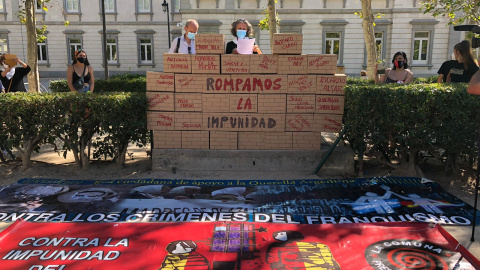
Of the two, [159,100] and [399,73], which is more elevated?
[399,73]

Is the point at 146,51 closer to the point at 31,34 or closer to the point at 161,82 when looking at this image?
the point at 31,34

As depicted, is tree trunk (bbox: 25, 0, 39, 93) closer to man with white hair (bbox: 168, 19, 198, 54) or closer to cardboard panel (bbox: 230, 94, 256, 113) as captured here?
man with white hair (bbox: 168, 19, 198, 54)

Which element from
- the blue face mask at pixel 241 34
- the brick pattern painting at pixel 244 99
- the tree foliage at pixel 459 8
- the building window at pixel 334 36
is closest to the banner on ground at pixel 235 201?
the brick pattern painting at pixel 244 99

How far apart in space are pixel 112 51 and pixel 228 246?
108 ft

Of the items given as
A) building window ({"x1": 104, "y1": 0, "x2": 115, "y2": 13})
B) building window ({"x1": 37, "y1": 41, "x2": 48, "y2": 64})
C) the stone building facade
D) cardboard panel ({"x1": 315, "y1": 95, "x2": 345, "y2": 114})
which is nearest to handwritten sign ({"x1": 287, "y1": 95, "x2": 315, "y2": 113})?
cardboard panel ({"x1": 315, "y1": 95, "x2": 345, "y2": 114})

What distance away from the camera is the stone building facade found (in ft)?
Answer: 93.4

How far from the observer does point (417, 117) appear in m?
5.34

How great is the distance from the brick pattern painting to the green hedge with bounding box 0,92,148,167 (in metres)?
0.35

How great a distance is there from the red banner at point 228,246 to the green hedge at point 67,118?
2.13 meters

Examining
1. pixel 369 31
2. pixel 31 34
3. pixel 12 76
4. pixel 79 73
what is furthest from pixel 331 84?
pixel 31 34

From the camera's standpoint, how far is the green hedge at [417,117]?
5.16m

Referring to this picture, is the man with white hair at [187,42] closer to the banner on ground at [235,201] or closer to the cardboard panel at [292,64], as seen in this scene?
the cardboard panel at [292,64]

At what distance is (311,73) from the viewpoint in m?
6.20

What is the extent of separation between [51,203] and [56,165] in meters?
1.97
